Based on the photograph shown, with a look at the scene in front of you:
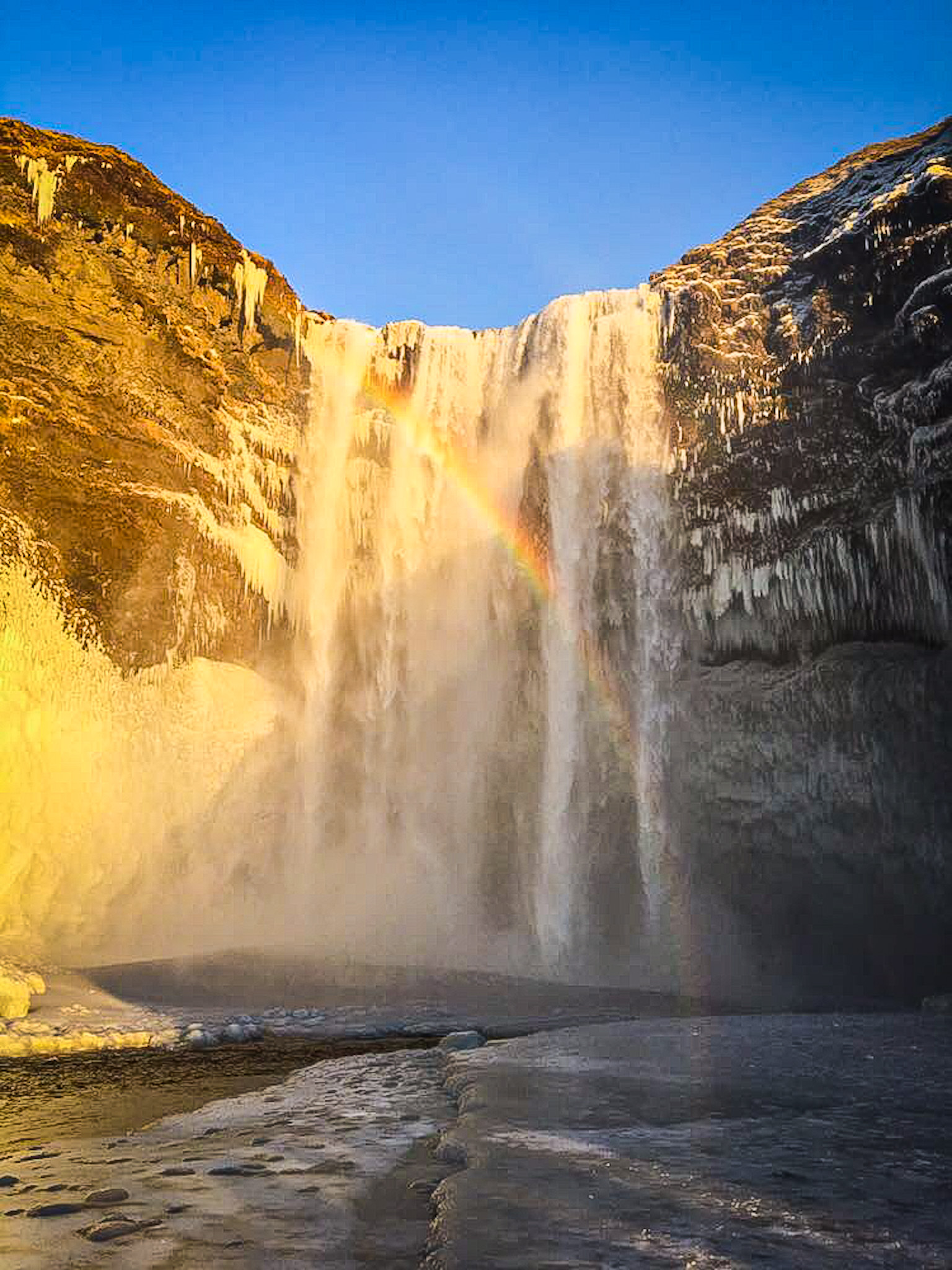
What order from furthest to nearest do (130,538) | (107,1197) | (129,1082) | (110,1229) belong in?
(130,538) < (129,1082) < (107,1197) < (110,1229)

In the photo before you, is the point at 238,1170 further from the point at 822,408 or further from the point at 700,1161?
the point at 822,408

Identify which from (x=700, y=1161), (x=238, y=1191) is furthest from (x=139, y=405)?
(x=700, y=1161)

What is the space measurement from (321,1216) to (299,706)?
1671 centimetres

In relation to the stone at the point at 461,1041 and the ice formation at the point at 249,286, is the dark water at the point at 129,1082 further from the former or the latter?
the ice formation at the point at 249,286

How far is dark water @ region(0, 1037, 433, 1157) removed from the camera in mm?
5715

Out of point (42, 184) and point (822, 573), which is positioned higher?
point (42, 184)

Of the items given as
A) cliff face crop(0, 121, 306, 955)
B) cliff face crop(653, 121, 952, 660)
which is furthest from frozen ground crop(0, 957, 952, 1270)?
cliff face crop(0, 121, 306, 955)

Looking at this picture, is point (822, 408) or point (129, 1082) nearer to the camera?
point (129, 1082)

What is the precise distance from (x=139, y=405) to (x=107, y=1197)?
1690 centimetres

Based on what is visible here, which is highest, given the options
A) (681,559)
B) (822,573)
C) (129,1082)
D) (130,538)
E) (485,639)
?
(130,538)

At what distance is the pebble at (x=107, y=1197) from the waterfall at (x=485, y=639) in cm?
1337

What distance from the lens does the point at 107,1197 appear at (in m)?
3.42

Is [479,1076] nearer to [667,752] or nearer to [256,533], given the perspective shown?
[667,752]

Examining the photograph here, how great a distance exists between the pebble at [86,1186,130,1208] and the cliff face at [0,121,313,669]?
15.6 m
